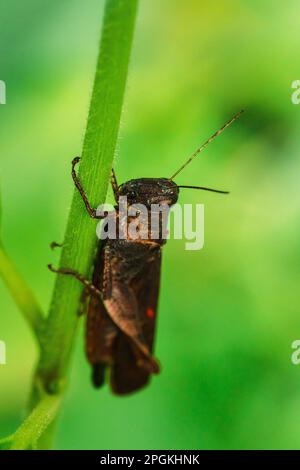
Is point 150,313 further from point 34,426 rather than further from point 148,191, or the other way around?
point 34,426

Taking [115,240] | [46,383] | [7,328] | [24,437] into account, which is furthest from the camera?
[7,328]

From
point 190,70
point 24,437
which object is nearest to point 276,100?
point 190,70

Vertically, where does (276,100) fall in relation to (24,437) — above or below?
above

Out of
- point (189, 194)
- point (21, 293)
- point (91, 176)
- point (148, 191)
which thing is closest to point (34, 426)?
point (21, 293)

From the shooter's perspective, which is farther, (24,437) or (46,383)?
(46,383)

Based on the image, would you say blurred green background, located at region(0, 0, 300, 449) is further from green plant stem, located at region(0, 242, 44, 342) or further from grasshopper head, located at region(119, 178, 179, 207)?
green plant stem, located at region(0, 242, 44, 342)


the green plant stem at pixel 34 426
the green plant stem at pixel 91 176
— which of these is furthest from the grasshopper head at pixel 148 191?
the green plant stem at pixel 34 426
